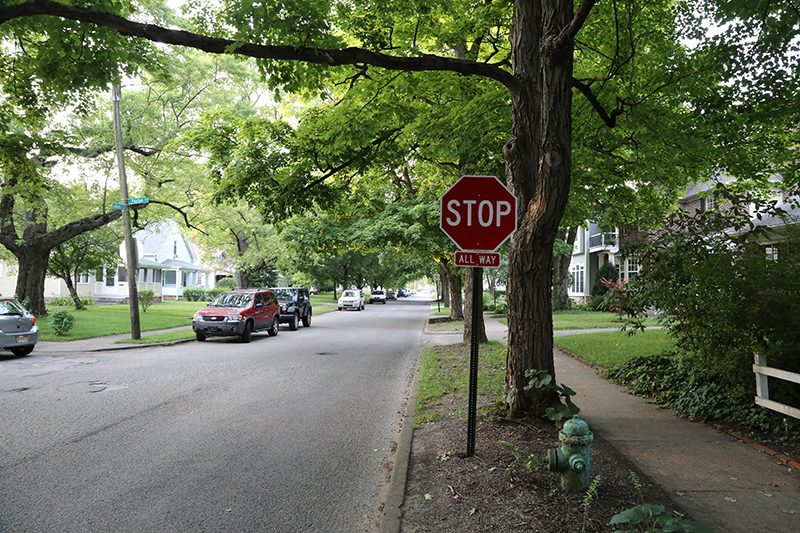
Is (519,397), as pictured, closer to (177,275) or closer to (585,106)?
(585,106)

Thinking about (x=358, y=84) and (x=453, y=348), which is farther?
(x=453, y=348)

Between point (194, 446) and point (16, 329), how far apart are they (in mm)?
9405

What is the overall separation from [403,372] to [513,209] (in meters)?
6.91

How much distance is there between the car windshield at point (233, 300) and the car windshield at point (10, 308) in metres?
6.03

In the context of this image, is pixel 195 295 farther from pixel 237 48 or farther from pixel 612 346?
pixel 237 48

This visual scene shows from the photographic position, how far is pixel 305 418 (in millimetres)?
6934

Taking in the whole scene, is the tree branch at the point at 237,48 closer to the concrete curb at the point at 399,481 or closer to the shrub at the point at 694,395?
the concrete curb at the point at 399,481

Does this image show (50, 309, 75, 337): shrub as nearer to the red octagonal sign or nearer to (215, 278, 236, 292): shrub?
the red octagonal sign

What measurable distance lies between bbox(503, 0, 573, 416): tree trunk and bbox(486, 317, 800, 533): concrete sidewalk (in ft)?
4.31

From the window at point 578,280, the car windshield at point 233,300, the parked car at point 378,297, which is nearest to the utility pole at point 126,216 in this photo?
the car windshield at point 233,300

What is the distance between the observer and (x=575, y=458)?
3910 millimetres

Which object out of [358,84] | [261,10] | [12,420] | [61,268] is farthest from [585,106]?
[61,268]

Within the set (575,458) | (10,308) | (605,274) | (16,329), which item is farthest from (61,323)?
(605,274)

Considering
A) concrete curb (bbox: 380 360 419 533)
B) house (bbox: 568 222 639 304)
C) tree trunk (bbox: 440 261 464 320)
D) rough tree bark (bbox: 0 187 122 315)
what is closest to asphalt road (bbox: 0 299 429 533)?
concrete curb (bbox: 380 360 419 533)
